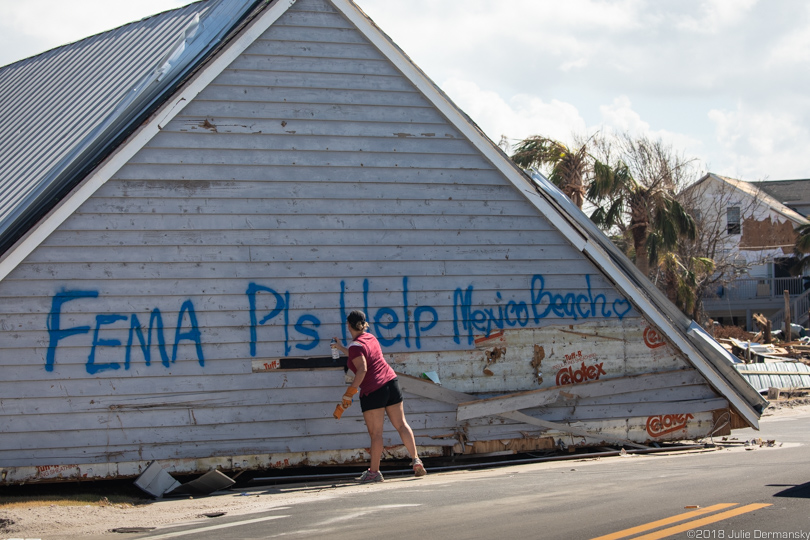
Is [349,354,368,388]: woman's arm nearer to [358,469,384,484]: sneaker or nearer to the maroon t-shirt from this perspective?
the maroon t-shirt

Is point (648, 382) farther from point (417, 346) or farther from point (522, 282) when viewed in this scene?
point (417, 346)

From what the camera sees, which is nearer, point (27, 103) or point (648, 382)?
point (648, 382)

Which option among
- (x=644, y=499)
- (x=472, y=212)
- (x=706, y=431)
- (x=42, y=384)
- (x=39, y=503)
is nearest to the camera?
(x=644, y=499)

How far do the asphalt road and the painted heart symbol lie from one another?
1914 millimetres

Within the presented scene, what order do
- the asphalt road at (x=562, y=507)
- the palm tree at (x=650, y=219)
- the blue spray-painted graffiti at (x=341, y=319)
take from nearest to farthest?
the asphalt road at (x=562, y=507)
the blue spray-painted graffiti at (x=341, y=319)
the palm tree at (x=650, y=219)

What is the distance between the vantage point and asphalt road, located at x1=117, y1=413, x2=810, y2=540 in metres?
4.76

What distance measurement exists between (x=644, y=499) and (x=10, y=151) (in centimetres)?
795

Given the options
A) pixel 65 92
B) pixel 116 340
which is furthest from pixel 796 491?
pixel 65 92

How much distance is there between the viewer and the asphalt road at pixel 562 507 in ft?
15.6

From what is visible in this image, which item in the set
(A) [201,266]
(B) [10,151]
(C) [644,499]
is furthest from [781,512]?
(B) [10,151]

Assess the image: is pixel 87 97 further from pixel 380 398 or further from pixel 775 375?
pixel 775 375

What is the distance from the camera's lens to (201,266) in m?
7.80

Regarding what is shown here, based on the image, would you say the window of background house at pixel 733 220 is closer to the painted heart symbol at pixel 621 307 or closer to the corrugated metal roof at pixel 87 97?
the painted heart symbol at pixel 621 307

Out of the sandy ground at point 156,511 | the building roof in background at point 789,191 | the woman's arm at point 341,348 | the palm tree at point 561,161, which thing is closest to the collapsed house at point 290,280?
the woman's arm at point 341,348
